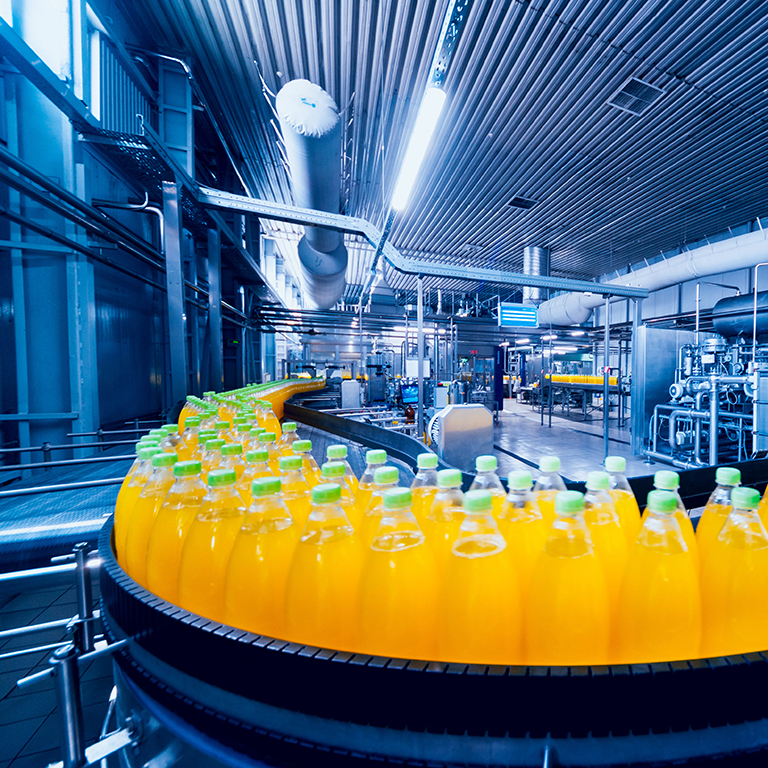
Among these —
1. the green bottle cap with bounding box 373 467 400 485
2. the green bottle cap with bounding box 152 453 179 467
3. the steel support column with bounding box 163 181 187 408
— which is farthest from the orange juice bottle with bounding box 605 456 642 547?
the steel support column with bounding box 163 181 187 408

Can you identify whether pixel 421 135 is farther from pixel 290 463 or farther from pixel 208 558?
pixel 208 558

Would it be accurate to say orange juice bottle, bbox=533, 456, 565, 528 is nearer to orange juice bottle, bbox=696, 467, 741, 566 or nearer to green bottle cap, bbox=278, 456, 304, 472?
orange juice bottle, bbox=696, 467, 741, 566

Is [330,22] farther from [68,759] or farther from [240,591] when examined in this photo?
[68,759]

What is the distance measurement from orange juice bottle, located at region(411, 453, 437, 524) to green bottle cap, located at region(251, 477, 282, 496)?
0.29 metres

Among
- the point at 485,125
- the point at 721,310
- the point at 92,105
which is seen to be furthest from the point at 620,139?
the point at 92,105

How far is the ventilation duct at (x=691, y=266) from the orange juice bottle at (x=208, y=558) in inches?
278

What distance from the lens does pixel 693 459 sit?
5008mm

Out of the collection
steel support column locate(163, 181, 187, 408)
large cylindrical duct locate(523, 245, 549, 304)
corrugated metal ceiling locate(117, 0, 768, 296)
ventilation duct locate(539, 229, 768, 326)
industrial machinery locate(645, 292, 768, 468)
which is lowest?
industrial machinery locate(645, 292, 768, 468)

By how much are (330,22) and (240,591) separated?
376 centimetres

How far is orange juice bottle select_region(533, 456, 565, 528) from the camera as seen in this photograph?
2.27ft

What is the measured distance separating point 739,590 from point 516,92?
4.35 meters

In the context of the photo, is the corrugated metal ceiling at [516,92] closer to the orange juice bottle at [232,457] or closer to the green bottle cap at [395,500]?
the orange juice bottle at [232,457]

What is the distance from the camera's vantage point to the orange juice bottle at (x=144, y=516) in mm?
660

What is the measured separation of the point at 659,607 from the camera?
47 cm
